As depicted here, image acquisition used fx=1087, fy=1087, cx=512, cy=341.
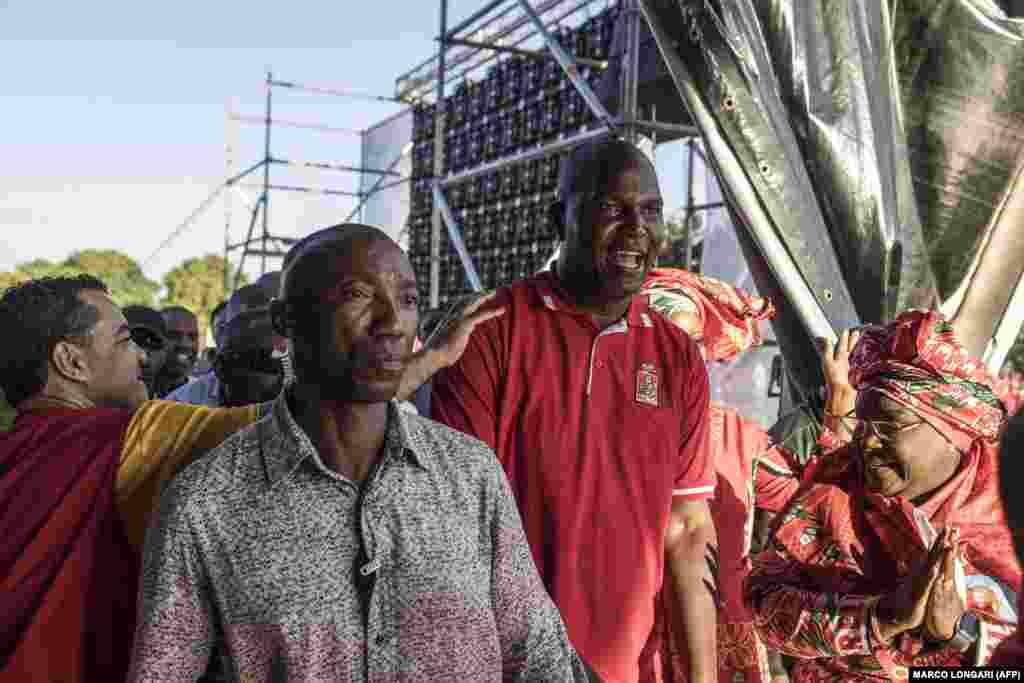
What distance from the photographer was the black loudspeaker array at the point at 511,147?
945 centimetres

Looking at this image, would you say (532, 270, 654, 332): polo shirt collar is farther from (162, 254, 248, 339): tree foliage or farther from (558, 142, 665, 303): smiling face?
(162, 254, 248, 339): tree foliage

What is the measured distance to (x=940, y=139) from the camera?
362cm

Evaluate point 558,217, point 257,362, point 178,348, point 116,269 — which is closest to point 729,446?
point 558,217

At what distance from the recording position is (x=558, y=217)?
7.85 feet

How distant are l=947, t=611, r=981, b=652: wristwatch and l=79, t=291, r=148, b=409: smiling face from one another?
5.12 ft

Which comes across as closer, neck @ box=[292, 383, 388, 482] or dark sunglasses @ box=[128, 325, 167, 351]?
neck @ box=[292, 383, 388, 482]

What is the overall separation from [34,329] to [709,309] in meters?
1.90

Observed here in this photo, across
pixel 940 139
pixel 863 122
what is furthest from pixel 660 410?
pixel 940 139

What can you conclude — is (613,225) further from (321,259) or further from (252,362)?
(252,362)

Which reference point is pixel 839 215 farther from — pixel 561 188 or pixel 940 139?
pixel 561 188

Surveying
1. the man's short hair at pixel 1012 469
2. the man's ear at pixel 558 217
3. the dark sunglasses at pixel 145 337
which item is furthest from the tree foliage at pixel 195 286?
the man's short hair at pixel 1012 469

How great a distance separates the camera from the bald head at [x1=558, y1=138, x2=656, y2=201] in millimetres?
2275

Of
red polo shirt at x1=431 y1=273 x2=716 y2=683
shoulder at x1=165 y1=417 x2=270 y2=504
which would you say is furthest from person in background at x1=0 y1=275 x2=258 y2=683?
red polo shirt at x1=431 y1=273 x2=716 y2=683

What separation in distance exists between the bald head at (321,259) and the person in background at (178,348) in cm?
362
